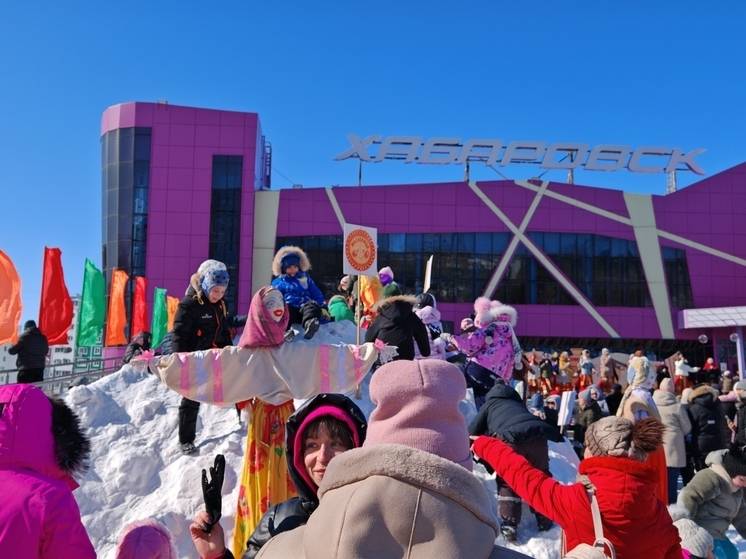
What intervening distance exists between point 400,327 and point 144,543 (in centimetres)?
465

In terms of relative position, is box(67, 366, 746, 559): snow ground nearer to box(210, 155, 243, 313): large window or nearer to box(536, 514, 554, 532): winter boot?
box(536, 514, 554, 532): winter boot

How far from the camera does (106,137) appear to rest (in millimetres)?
30406

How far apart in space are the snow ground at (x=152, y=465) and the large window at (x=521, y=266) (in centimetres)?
2342

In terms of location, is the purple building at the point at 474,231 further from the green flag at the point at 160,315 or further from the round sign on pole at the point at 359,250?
the round sign on pole at the point at 359,250

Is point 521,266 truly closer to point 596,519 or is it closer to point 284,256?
point 284,256

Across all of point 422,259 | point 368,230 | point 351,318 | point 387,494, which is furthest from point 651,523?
point 422,259

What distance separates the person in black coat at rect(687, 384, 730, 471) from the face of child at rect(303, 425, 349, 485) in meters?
6.39

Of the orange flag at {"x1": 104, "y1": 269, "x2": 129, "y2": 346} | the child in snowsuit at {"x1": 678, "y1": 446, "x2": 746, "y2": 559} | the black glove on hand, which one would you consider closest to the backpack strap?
the black glove on hand

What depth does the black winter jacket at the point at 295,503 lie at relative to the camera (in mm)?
2380

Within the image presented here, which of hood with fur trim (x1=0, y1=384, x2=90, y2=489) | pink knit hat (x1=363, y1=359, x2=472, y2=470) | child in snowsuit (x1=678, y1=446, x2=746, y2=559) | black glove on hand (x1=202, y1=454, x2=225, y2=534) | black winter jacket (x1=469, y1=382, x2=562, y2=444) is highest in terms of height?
pink knit hat (x1=363, y1=359, x2=472, y2=470)

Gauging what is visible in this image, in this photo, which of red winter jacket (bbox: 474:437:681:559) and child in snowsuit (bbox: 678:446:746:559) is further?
child in snowsuit (bbox: 678:446:746:559)

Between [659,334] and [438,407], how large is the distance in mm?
32749

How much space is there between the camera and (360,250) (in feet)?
28.5

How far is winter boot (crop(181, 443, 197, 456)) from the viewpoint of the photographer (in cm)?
586
